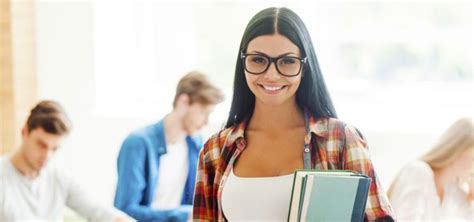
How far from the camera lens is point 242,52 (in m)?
1.44

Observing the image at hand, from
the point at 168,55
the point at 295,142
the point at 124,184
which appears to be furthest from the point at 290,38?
the point at 168,55

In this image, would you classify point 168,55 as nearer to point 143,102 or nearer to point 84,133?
point 143,102

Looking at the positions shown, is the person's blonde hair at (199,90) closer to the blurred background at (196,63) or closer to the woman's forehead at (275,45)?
the blurred background at (196,63)

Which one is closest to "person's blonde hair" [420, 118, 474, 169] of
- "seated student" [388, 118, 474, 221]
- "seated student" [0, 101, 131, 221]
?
"seated student" [388, 118, 474, 221]

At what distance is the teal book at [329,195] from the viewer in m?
1.27

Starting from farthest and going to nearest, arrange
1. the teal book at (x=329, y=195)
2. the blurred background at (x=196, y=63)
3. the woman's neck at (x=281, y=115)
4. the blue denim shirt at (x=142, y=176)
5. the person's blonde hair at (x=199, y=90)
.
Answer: the blurred background at (x=196, y=63) < the person's blonde hair at (x=199, y=90) < the blue denim shirt at (x=142, y=176) < the woman's neck at (x=281, y=115) < the teal book at (x=329, y=195)

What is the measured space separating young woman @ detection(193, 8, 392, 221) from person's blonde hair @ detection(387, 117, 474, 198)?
1.17 m

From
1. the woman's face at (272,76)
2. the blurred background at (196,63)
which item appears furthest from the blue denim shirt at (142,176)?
the woman's face at (272,76)

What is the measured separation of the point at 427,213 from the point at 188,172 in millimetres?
939

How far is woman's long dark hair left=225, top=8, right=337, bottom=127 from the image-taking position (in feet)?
4.58

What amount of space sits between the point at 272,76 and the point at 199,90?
60.6 inches

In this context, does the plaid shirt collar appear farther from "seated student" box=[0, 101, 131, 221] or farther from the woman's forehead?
"seated student" box=[0, 101, 131, 221]

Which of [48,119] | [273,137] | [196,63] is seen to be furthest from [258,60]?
[196,63]

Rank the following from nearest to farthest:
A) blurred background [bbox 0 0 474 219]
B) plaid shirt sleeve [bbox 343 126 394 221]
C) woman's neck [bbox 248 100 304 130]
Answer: plaid shirt sleeve [bbox 343 126 394 221]
woman's neck [bbox 248 100 304 130]
blurred background [bbox 0 0 474 219]
